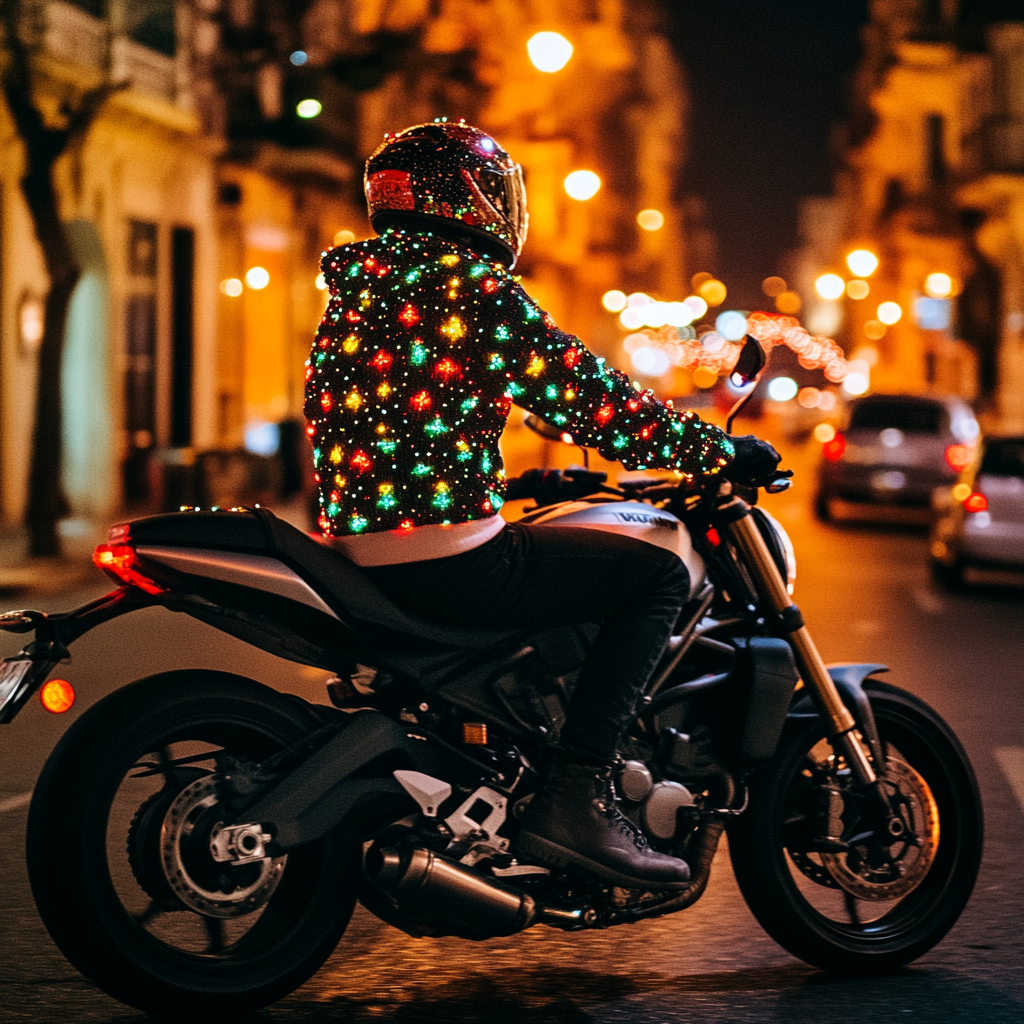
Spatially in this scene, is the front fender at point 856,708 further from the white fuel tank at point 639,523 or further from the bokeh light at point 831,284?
the bokeh light at point 831,284

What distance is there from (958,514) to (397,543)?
12.3 meters

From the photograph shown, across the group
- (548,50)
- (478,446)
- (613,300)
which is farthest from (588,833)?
(613,300)

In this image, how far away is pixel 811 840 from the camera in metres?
4.63

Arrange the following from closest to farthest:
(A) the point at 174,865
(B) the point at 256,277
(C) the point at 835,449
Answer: (A) the point at 174,865 < (C) the point at 835,449 < (B) the point at 256,277

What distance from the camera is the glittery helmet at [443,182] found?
4.27 meters

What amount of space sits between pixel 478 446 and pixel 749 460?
627mm

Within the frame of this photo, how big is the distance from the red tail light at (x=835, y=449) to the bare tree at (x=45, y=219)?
10630mm

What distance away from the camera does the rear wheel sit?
386cm

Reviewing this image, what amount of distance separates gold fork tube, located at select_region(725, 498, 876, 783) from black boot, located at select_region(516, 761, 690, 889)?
1.90 feet

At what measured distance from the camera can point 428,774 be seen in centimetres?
416

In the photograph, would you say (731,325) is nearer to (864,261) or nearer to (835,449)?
(835,449)

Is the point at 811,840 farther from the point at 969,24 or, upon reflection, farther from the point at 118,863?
the point at 969,24

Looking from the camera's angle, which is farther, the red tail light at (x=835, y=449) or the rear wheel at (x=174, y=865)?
the red tail light at (x=835, y=449)

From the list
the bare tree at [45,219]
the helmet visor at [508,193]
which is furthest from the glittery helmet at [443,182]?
the bare tree at [45,219]
